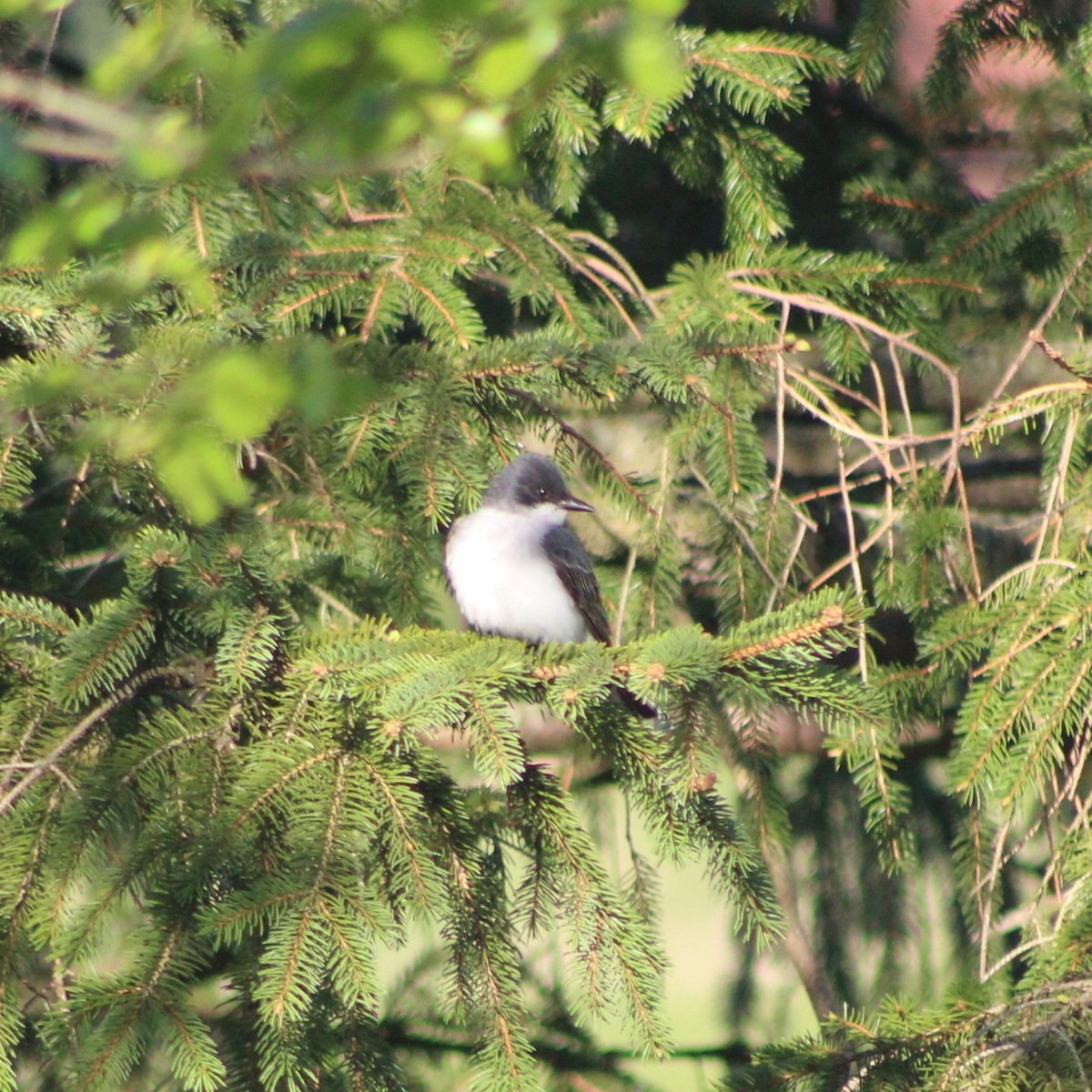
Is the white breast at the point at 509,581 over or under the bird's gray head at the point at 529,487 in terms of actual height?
under

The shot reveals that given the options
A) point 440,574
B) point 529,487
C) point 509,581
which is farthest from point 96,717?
point 529,487

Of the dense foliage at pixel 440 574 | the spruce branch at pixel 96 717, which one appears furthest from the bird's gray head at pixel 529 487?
the spruce branch at pixel 96 717

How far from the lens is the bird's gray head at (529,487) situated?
439 cm

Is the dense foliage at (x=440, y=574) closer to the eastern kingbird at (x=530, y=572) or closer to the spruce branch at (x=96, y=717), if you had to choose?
the spruce branch at (x=96, y=717)

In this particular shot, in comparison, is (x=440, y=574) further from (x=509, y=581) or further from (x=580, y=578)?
(x=580, y=578)

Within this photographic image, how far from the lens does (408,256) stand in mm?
3211

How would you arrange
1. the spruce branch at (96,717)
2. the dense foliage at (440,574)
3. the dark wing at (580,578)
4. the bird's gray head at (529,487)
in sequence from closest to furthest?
the dense foliage at (440,574) → the spruce branch at (96,717) → the dark wing at (580,578) → the bird's gray head at (529,487)

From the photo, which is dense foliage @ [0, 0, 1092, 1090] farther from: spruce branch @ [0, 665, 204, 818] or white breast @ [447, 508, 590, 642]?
white breast @ [447, 508, 590, 642]

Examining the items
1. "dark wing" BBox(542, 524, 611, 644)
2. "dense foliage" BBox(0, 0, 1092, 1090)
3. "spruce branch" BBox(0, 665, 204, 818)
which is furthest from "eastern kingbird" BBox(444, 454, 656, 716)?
"spruce branch" BBox(0, 665, 204, 818)

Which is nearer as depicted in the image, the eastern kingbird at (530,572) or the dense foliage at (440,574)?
the dense foliage at (440,574)

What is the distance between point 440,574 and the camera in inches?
148

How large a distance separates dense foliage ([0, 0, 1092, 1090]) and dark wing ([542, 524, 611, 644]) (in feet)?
0.31

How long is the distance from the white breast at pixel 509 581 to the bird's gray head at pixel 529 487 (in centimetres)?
9

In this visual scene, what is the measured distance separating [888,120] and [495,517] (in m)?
2.32
